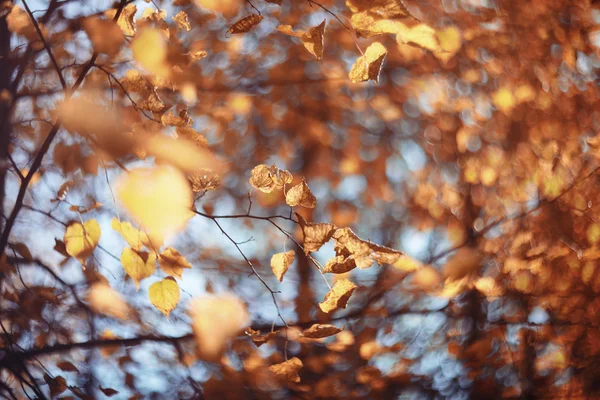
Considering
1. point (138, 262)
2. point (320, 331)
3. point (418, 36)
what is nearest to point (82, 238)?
point (138, 262)

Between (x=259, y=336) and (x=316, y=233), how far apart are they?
189 millimetres

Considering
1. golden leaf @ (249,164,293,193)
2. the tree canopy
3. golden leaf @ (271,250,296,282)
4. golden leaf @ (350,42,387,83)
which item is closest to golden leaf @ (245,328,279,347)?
the tree canopy

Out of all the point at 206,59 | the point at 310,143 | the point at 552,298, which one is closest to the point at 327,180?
the point at 310,143

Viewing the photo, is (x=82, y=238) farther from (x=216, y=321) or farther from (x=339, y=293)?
(x=339, y=293)

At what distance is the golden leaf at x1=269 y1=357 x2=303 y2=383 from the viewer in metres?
0.56

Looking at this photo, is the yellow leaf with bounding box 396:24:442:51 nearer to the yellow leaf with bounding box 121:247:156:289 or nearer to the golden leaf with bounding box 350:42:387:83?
the golden leaf with bounding box 350:42:387:83

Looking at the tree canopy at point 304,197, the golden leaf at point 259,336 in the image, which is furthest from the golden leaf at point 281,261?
the golden leaf at point 259,336

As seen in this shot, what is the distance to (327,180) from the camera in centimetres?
66

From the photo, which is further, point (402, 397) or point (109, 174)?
point (402, 397)

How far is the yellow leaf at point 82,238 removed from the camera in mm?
521

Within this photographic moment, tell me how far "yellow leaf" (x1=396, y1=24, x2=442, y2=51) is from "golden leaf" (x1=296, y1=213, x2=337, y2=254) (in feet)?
0.68

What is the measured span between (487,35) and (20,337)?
727mm

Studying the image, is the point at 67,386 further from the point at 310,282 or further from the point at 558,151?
the point at 558,151

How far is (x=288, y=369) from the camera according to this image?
569 mm
